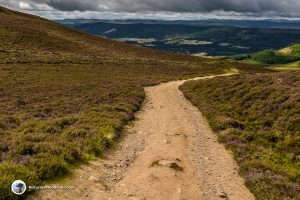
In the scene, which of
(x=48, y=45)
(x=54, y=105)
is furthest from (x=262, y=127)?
(x=48, y=45)

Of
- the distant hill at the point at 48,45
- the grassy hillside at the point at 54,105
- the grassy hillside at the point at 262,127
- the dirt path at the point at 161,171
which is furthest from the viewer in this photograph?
the distant hill at the point at 48,45

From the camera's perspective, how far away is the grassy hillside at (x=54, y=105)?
14.3 m

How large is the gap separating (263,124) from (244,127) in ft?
4.49

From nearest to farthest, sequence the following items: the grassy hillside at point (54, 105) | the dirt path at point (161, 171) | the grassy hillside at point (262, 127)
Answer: the dirt path at point (161, 171) → the grassy hillside at point (54, 105) → the grassy hillside at point (262, 127)

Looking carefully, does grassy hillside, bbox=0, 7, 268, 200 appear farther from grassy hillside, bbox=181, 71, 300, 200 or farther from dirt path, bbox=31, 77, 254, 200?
grassy hillside, bbox=181, 71, 300, 200

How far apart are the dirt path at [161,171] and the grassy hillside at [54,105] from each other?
985 millimetres

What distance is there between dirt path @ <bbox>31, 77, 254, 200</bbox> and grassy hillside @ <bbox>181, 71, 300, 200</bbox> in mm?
785

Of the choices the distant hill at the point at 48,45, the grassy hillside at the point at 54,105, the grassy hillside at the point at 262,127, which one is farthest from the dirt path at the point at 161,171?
the distant hill at the point at 48,45

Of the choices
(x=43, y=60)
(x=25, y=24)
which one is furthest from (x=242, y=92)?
(x=25, y=24)

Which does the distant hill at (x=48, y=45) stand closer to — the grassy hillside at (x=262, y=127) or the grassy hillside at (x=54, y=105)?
the grassy hillside at (x=54, y=105)

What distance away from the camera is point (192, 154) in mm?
18250

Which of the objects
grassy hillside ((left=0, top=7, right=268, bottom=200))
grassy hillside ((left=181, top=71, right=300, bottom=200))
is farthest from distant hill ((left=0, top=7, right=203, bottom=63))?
grassy hillside ((left=181, top=71, right=300, bottom=200))

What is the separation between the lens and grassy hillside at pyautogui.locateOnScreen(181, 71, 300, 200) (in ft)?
48.7

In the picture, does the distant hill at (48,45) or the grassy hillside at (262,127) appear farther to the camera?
the distant hill at (48,45)
